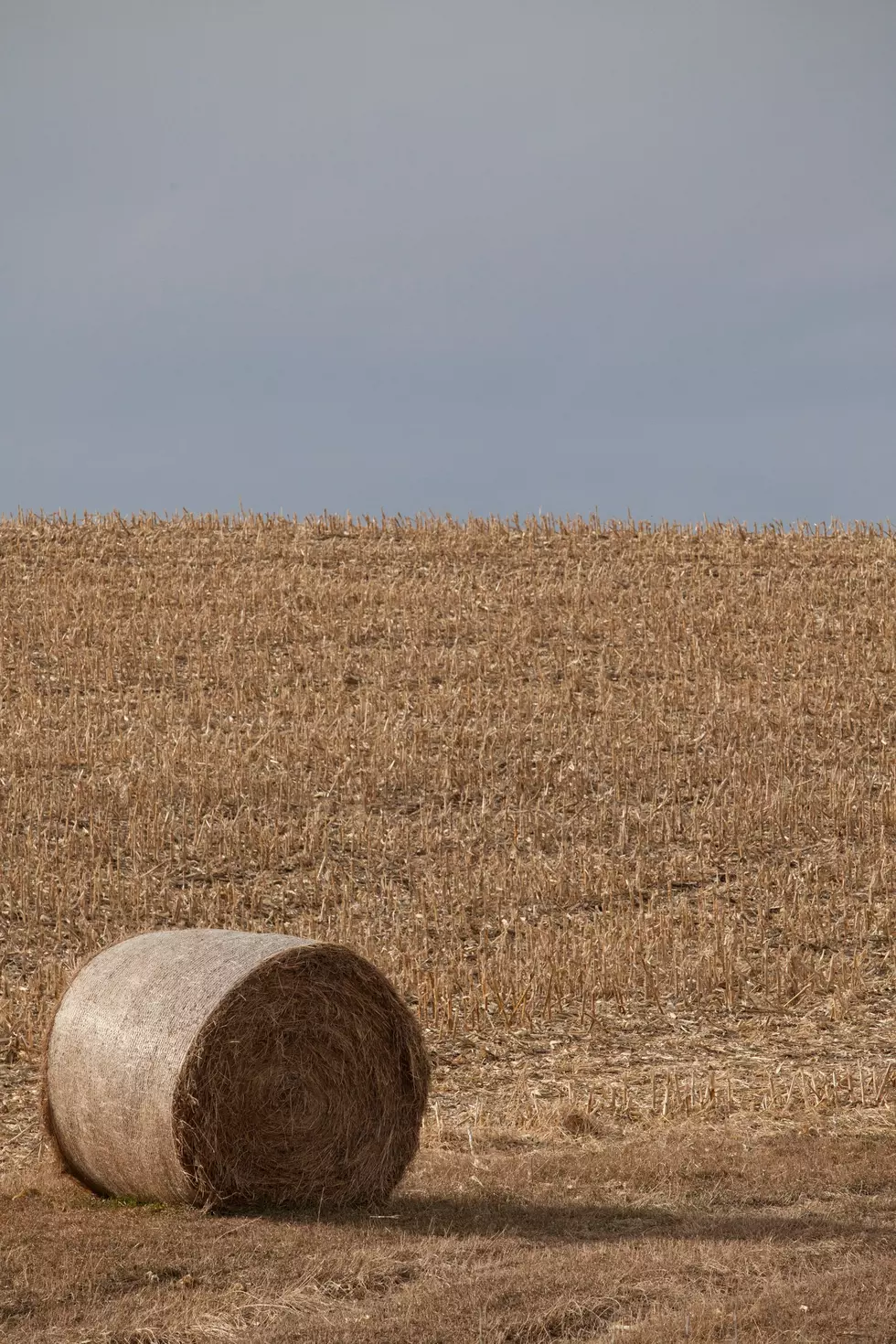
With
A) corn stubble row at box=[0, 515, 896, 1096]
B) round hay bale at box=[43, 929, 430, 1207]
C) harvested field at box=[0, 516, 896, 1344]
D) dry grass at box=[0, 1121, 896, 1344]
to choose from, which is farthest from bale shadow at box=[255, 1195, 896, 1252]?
corn stubble row at box=[0, 515, 896, 1096]

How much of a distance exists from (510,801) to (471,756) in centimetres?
140

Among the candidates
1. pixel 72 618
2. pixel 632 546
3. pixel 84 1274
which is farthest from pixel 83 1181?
pixel 632 546

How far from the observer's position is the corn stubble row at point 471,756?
13023 mm

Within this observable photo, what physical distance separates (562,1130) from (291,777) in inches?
390

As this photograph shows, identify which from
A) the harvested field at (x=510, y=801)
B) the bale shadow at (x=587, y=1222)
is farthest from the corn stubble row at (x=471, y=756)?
the bale shadow at (x=587, y=1222)

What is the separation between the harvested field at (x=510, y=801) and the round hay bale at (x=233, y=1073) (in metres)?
0.35

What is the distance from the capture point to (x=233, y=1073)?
23.2 feet

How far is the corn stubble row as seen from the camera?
1302 centimetres

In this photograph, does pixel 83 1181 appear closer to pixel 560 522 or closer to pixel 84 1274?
pixel 84 1274

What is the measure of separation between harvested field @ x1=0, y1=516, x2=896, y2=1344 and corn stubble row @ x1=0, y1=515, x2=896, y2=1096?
0.06 metres

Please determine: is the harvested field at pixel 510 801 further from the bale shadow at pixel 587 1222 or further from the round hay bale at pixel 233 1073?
the round hay bale at pixel 233 1073

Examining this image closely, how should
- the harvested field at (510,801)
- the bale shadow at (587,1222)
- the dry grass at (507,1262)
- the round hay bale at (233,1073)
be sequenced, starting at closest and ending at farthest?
the dry grass at (507,1262) → the bale shadow at (587,1222) → the round hay bale at (233,1073) → the harvested field at (510,801)

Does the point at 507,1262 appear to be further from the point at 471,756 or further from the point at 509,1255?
the point at 471,756

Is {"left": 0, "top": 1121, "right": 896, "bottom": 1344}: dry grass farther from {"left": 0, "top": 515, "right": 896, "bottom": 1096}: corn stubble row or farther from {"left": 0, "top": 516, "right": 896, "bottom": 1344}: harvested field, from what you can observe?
{"left": 0, "top": 515, "right": 896, "bottom": 1096}: corn stubble row
